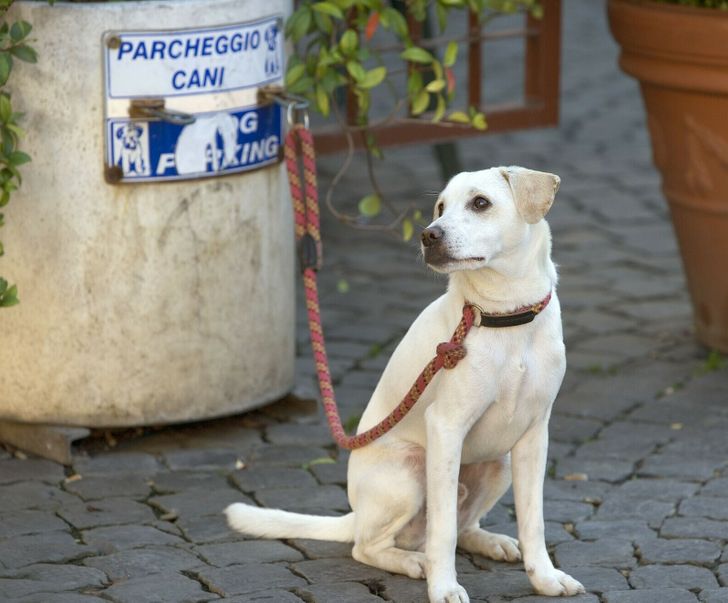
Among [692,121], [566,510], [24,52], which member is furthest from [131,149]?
[692,121]

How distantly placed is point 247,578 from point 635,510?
46.4 inches

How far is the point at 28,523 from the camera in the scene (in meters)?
3.94

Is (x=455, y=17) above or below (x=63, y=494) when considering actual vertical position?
above

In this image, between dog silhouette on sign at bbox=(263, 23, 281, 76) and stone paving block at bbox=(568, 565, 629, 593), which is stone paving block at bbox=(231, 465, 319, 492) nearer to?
stone paving block at bbox=(568, 565, 629, 593)

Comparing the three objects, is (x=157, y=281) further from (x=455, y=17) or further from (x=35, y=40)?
(x=455, y=17)

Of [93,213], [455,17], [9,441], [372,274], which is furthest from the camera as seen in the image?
[455,17]

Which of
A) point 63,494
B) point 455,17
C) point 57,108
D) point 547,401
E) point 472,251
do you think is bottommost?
point 63,494

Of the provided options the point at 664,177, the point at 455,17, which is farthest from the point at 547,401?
the point at 455,17

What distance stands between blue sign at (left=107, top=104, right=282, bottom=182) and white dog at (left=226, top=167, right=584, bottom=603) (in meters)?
1.06

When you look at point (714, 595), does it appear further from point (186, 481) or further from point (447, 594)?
point (186, 481)

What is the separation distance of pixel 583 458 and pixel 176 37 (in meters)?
1.83

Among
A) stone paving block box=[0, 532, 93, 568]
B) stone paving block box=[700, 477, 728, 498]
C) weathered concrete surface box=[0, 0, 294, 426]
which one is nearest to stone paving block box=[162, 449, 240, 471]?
weathered concrete surface box=[0, 0, 294, 426]

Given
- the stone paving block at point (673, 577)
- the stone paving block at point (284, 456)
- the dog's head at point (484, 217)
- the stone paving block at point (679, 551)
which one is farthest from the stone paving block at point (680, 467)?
the dog's head at point (484, 217)

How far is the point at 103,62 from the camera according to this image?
411cm
